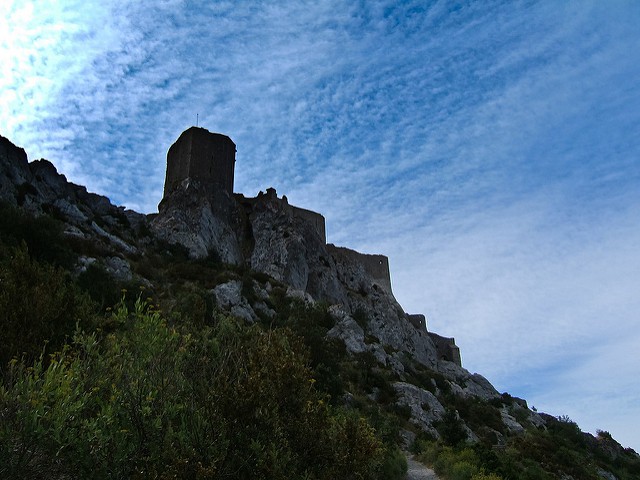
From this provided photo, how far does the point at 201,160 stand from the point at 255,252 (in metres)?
8.03

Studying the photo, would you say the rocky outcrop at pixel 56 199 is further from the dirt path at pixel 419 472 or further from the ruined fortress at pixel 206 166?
the dirt path at pixel 419 472

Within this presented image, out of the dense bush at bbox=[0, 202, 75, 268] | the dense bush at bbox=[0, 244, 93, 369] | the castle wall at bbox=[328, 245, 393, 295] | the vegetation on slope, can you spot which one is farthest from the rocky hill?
the dense bush at bbox=[0, 244, 93, 369]

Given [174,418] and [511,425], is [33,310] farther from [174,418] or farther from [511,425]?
[511,425]

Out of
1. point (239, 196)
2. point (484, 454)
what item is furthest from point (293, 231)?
point (484, 454)

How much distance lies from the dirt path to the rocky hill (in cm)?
134

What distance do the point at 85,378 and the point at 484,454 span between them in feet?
37.5

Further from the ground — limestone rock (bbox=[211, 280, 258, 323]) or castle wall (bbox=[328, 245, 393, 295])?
castle wall (bbox=[328, 245, 393, 295])

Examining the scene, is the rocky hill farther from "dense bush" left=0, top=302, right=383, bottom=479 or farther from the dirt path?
the dirt path

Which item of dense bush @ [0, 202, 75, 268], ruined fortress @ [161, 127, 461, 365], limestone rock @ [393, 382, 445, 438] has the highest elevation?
ruined fortress @ [161, 127, 461, 365]

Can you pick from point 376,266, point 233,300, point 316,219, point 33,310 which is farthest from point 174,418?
point 376,266

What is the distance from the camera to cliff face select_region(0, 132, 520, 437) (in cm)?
2322

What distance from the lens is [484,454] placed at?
1316 centimetres

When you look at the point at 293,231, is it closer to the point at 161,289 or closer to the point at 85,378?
the point at 161,289

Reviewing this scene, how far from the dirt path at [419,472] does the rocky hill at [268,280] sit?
4.40 ft
